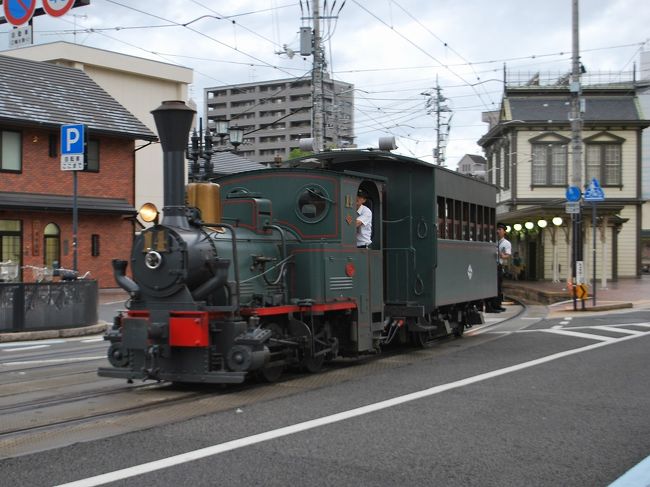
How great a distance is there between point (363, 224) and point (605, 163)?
109ft

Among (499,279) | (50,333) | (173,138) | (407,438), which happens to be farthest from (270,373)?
(499,279)

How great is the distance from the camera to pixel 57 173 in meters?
27.0

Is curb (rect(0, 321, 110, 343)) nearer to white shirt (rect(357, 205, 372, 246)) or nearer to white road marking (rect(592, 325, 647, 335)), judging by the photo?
white shirt (rect(357, 205, 372, 246))

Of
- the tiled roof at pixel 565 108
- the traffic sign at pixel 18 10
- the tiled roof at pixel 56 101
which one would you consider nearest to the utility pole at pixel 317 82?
the tiled roof at pixel 56 101

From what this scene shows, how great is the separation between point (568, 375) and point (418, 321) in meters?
3.11

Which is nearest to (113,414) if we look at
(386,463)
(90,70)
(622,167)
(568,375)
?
(386,463)

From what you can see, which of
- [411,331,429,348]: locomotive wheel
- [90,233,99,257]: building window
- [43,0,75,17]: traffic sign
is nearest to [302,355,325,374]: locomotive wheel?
[411,331,429,348]: locomotive wheel

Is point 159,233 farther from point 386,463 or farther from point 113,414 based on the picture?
point 386,463

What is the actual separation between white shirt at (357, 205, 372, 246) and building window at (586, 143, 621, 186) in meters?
32.3

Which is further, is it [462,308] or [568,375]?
[462,308]

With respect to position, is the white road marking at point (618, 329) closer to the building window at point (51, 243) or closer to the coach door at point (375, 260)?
the coach door at point (375, 260)

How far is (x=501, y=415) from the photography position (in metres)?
7.13

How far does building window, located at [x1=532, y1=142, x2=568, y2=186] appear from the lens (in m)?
40.1

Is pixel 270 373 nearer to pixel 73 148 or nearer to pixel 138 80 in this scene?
pixel 73 148
